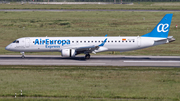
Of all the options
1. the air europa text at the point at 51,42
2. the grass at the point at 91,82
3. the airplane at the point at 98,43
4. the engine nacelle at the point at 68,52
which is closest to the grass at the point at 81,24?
the airplane at the point at 98,43

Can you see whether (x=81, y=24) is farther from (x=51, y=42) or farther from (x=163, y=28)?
(x=163, y=28)

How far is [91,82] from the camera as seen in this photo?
26.6 m

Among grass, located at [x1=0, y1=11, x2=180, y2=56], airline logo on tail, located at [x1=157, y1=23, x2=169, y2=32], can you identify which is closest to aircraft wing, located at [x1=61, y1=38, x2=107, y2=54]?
airline logo on tail, located at [x1=157, y1=23, x2=169, y2=32]

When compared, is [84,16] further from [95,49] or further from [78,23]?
[95,49]

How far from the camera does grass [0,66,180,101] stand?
2214 cm

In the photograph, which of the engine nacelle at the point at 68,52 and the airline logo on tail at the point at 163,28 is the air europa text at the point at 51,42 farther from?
the airline logo on tail at the point at 163,28

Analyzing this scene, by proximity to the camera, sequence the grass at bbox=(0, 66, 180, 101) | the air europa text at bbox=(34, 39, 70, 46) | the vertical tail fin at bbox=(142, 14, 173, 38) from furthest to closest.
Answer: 1. the vertical tail fin at bbox=(142, 14, 173, 38)
2. the air europa text at bbox=(34, 39, 70, 46)
3. the grass at bbox=(0, 66, 180, 101)

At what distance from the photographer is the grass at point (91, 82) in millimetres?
22141

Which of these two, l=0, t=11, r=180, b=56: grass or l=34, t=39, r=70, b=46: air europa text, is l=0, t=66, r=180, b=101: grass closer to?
l=34, t=39, r=70, b=46: air europa text

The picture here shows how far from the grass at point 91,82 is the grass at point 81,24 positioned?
64.9 feet

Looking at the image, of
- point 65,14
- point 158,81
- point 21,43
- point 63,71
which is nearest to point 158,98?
point 158,81

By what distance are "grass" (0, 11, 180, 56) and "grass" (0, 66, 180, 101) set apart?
1977 centimetres

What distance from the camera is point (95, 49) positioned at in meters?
42.0

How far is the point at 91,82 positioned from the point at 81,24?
177 feet
